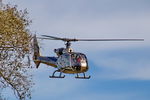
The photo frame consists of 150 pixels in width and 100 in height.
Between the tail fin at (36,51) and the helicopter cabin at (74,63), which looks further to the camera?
the tail fin at (36,51)

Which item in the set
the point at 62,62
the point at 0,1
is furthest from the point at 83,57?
the point at 0,1

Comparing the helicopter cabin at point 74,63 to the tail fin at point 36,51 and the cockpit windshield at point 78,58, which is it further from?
the tail fin at point 36,51

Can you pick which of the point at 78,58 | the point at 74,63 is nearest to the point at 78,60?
the point at 78,58

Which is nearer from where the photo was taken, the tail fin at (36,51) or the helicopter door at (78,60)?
the helicopter door at (78,60)

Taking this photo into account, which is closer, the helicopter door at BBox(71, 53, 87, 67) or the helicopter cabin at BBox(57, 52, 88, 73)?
the helicopter cabin at BBox(57, 52, 88, 73)

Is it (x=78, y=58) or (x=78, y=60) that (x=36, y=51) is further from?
(x=78, y=60)

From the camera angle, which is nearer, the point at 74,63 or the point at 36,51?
the point at 74,63

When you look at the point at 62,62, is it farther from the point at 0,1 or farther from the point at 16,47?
the point at 0,1

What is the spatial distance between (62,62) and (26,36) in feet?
14.8

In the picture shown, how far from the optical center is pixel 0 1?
50.9 meters

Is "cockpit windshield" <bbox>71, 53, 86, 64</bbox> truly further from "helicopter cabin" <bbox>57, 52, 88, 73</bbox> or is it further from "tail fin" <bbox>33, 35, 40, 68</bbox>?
"tail fin" <bbox>33, 35, 40, 68</bbox>

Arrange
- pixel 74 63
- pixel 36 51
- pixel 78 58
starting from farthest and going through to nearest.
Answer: pixel 36 51
pixel 78 58
pixel 74 63

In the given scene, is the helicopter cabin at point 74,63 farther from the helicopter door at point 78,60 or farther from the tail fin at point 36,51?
the tail fin at point 36,51

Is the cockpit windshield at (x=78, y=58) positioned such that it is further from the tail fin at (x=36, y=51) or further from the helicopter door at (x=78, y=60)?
the tail fin at (x=36, y=51)
